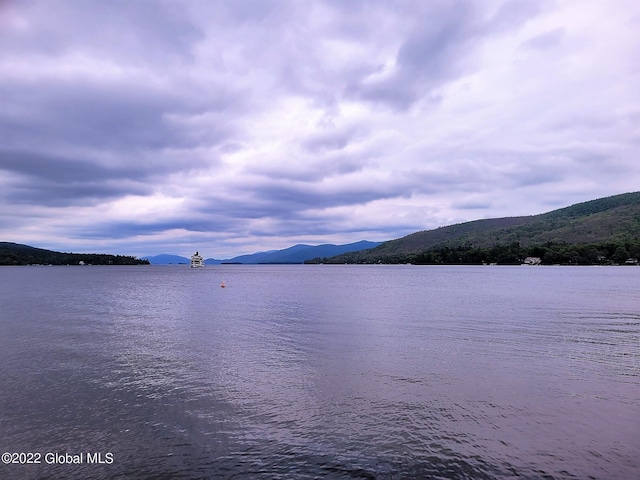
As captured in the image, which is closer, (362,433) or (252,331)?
(362,433)

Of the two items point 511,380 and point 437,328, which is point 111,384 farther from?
point 437,328

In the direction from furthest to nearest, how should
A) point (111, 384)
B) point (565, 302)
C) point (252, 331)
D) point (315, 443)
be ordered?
point (565, 302), point (252, 331), point (111, 384), point (315, 443)

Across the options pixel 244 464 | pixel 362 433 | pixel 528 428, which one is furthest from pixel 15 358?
pixel 528 428

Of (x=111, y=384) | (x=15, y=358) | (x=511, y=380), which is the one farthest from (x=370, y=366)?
(x=15, y=358)

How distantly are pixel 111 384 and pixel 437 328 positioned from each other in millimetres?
25792

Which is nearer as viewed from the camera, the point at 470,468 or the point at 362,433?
the point at 470,468

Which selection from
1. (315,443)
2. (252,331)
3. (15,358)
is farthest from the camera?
(252,331)

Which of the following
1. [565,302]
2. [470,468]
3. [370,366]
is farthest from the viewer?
[565,302]

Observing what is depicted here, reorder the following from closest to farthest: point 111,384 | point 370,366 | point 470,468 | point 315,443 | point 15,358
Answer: point 470,468
point 315,443
point 111,384
point 370,366
point 15,358

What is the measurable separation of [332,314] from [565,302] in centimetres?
3334

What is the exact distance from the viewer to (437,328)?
3572cm

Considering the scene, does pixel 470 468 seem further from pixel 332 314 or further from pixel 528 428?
pixel 332 314

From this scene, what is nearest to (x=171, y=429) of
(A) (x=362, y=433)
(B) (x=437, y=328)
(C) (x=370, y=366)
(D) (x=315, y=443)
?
(D) (x=315, y=443)

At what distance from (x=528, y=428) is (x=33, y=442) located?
16708 mm
